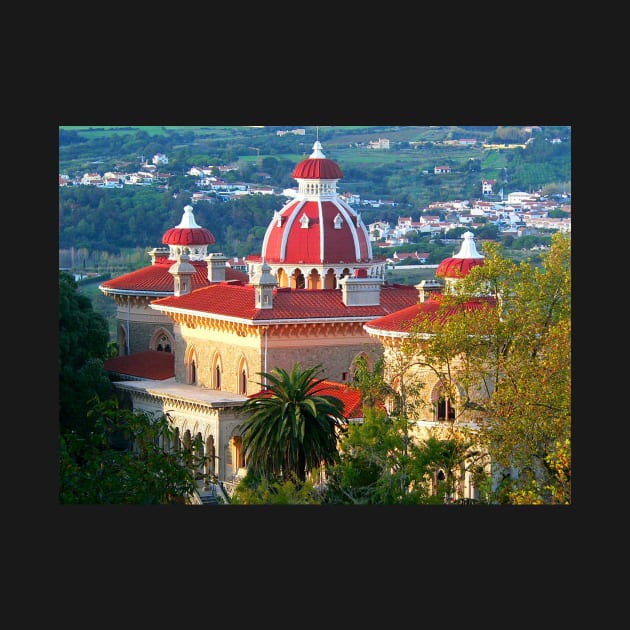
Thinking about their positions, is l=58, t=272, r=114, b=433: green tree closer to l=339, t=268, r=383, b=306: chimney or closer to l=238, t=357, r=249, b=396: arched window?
l=238, t=357, r=249, b=396: arched window

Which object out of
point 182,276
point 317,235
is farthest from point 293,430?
point 182,276

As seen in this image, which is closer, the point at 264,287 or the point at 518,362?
the point at 518,362

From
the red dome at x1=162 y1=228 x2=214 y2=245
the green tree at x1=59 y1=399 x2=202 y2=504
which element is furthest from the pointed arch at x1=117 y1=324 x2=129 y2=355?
the green tree at x1=59 y1=399 x2=202 y2=504

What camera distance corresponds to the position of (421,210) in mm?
79625

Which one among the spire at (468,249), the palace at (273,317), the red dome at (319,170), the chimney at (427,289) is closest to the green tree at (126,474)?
the palace at (273,317)

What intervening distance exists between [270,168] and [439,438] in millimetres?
18164

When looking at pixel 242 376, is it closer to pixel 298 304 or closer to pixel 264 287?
pixel 298 304

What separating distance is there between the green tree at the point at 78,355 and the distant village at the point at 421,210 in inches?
133

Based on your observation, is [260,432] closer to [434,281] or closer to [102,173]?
[434,281]

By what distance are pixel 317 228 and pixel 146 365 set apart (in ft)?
22.0

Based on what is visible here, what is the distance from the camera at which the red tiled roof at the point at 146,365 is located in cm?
7338

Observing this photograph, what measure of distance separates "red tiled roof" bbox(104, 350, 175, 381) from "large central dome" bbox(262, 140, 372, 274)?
4432mm

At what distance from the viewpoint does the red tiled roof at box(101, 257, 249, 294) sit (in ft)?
251

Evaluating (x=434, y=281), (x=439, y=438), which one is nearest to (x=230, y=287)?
(x=434, y=281)
